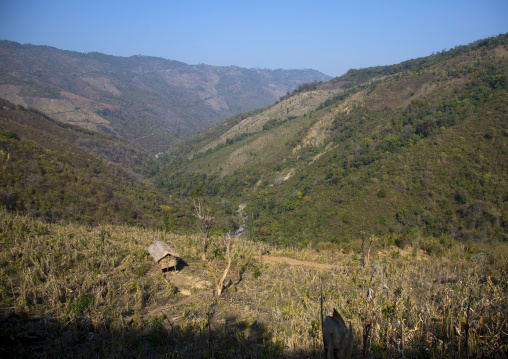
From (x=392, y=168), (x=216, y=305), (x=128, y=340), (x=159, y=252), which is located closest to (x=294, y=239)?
(x=392, y=168)

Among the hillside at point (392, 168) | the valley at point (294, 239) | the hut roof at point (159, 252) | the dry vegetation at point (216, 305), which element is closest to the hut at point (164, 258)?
the hut roof at point (159, 252)

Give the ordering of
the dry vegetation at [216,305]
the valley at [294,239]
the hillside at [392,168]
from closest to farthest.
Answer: the dry vegetation at [216,305] → the valley at [294,239] → the hillside at [392,168]

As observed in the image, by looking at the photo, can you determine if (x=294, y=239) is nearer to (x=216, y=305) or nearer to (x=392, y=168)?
(x=392, y=168)

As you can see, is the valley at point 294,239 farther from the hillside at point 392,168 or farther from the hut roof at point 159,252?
the hut roof at point 159,252

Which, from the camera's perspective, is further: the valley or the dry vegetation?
the valley

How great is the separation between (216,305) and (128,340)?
2423mm

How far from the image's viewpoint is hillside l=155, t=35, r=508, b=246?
2689 centimetres

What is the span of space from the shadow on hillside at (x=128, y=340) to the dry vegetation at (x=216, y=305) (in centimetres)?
2

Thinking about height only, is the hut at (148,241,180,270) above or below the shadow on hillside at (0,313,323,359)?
above

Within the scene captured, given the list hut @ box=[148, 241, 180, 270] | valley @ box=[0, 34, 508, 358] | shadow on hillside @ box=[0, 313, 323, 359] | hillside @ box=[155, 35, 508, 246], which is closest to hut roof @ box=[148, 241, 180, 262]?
hut @ box=[148, 241, 180, 270]

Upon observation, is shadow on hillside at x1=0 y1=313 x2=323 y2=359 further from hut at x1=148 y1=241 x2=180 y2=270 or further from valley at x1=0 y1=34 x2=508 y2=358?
hut at x1=148 y1=241 x2=180 y2=270

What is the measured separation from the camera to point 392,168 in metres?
34.1

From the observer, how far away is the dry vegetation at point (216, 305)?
15.7ft

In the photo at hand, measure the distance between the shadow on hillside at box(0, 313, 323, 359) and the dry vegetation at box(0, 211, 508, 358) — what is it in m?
0.02
